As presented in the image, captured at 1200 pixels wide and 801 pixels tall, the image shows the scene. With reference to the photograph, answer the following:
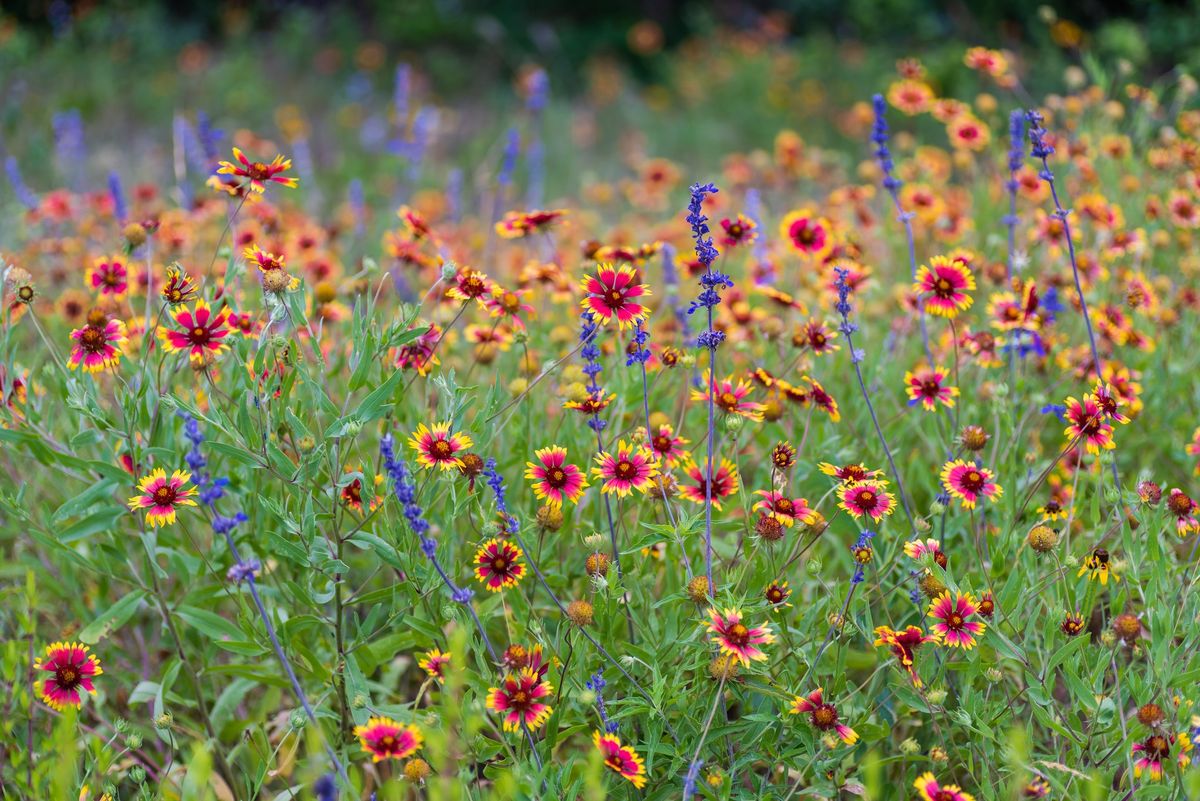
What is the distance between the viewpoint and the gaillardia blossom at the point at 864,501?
71.3 inches

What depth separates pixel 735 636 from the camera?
161cm

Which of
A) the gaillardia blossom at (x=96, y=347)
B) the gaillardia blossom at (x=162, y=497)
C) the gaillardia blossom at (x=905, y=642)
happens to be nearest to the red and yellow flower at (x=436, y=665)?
the gaillardia blossom at (x=162, y=497)

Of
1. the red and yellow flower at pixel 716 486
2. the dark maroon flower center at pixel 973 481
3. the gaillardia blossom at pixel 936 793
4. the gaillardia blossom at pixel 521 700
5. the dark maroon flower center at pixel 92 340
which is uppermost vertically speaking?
the dark maroon flower center at pixel 92 340

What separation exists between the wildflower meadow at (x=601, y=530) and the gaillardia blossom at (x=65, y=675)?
0.01 meters

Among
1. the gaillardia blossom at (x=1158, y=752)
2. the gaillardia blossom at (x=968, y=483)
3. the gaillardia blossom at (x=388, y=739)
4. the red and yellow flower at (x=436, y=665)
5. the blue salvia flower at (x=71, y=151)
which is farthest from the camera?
the blue salvia flower at (x=71, y=151)

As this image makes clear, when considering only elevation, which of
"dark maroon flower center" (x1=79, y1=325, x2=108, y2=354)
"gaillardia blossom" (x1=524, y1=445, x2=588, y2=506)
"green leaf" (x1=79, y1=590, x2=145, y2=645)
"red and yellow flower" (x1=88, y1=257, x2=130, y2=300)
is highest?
"dark maroon flower center" (x1=79, y1=325, x2=108, y2=354)

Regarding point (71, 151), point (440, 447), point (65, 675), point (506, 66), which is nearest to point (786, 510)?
point (440, 447)

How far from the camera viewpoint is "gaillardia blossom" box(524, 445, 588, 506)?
1.85 m

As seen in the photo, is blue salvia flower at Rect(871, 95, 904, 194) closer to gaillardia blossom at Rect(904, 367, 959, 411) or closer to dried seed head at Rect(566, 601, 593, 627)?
gaillardia blossom at Rect(904, 367, 959, 411)

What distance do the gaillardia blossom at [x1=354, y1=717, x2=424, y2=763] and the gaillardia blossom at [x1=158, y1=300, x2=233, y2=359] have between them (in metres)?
0.79

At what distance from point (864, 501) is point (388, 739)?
35.6 inches

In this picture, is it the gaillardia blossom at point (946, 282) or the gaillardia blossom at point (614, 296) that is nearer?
the gaillardia blossom at point (614, 296)

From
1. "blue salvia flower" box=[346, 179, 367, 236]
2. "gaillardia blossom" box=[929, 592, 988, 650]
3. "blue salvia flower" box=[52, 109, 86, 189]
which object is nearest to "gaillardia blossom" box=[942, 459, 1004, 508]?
"gaillardia blossom" box=[929, 592, 988, 650]

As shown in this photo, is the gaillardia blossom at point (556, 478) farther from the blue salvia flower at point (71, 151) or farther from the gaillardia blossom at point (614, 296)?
the blue salvia flower at point (71, 151)
